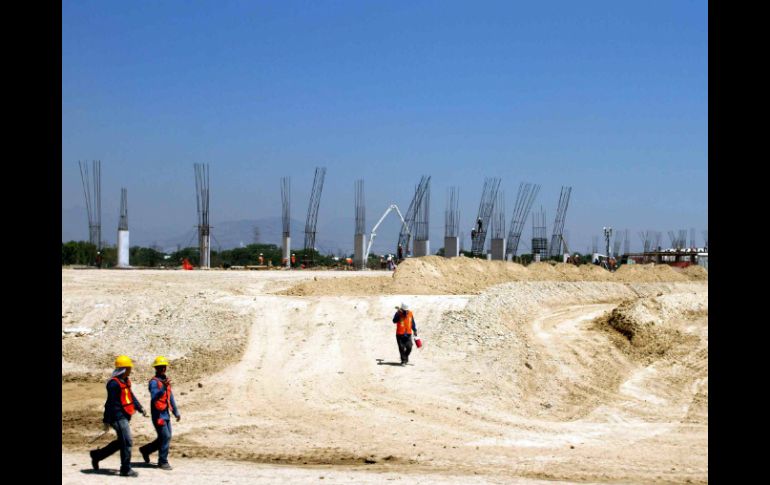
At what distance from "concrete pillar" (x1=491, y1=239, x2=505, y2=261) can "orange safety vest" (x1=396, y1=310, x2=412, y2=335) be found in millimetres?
35604

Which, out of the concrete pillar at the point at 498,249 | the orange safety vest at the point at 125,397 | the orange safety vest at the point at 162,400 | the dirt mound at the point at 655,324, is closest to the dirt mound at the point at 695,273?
the concrete pillar at the point at 498,249

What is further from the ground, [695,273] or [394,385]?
[695,273]

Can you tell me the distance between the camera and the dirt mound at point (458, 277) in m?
26.3

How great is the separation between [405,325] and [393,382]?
132 centimetres

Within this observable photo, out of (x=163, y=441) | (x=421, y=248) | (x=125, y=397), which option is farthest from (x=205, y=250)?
(x=125, y=397)

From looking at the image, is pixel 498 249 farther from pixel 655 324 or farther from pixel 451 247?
pixel 655 324

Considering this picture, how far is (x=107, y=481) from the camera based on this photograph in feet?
29.1

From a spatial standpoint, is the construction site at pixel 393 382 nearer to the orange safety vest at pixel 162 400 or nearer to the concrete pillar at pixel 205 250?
the orange safety vest at pixel 162 400

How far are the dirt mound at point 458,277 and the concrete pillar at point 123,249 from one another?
13.9m

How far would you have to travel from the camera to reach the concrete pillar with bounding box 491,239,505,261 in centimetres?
5119

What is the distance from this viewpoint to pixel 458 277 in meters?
31.5
